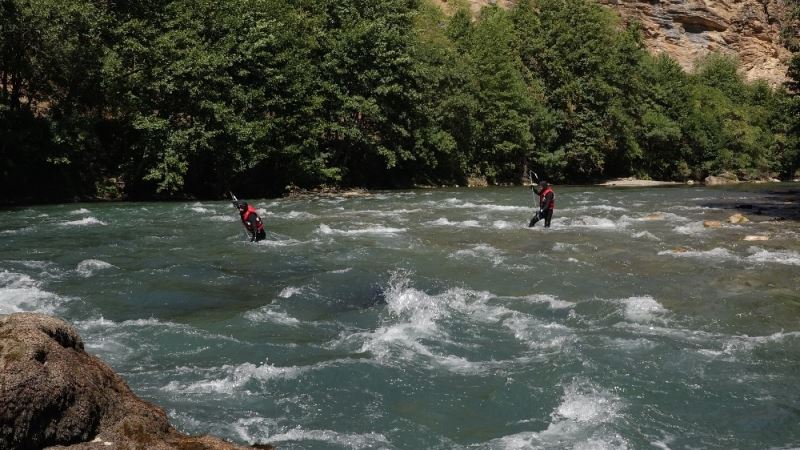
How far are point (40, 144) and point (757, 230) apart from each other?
24.9 meters

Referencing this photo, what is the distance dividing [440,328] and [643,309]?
11.4 feet

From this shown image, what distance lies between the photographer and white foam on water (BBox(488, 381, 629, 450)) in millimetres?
7004

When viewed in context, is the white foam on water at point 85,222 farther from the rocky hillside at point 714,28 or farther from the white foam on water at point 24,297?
the rocky hillside at point 714,28

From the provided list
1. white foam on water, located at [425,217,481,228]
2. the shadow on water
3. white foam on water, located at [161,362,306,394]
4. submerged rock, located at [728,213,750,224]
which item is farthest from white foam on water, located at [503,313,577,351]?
the shadow on water

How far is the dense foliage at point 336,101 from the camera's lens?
28422 mm

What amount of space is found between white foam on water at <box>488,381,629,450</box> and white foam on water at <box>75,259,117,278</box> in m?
9.70

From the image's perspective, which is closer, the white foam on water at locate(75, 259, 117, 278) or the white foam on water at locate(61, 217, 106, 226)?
the white foam on water at locate(75, 259, 117, 278)

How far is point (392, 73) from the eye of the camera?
122ft

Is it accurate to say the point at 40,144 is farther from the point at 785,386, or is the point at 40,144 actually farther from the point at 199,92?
the point at 785,386

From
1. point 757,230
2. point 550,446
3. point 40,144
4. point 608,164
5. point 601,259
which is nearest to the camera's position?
point 550,446

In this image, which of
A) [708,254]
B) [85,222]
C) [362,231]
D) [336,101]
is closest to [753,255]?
[708,254]

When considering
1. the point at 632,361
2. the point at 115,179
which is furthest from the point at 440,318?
the point at 115,179

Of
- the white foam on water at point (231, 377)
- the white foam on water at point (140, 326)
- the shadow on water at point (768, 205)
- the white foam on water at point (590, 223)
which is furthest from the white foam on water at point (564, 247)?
the shadow on water at point (768, 205)

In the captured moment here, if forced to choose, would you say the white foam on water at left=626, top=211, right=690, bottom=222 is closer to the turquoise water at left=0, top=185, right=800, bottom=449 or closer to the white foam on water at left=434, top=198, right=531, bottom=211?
the turquoise water at left=0, top=185, right=800, bottom=449
